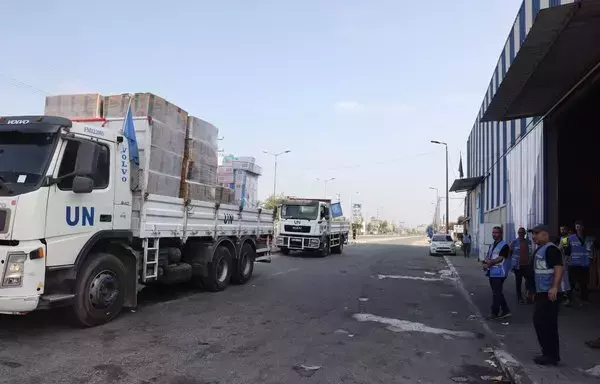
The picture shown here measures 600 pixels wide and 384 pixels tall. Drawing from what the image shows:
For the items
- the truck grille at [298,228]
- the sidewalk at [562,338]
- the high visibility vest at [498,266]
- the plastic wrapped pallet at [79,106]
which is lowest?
the sidewalk at [562,338]

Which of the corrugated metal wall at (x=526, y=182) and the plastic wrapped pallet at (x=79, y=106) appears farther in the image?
the corrugated metal wall at (x=526, y=182)

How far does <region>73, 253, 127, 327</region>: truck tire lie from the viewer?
A: 269 inches

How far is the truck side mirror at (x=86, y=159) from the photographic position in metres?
6.81

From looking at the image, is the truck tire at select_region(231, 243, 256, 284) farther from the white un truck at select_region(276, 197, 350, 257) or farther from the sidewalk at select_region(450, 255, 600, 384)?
the white un truck at select_region(276, 197, 350, 257)

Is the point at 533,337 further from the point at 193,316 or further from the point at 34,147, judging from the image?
the point at 34,147

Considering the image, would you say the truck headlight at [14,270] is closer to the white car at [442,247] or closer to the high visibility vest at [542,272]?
the high visibility vest at [542,272]

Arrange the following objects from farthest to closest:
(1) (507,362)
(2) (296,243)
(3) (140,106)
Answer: (2) (296,243) → (3) (140,106) → (1) (507,362)

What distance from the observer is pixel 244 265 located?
12625mm

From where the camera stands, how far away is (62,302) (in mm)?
6488

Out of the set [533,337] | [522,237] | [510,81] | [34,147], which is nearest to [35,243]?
[34,147]

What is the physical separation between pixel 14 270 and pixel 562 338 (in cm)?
776

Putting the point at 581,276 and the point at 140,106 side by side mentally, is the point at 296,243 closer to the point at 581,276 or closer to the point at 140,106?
Answer: the point at 581,276

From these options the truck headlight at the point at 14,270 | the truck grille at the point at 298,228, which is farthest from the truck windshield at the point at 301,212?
the truck headlight at the point at 14,270

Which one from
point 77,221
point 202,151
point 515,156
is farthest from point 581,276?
point 77,221
